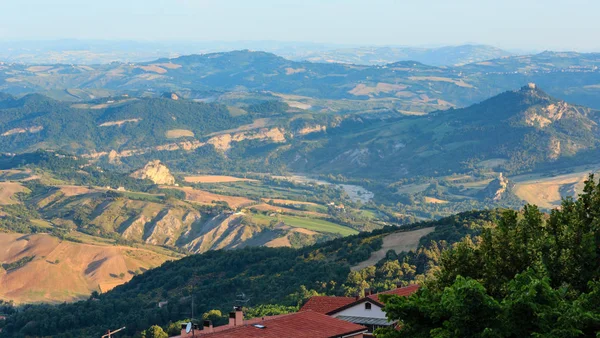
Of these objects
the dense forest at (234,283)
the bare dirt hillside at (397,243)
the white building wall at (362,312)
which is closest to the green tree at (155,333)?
the dense forest at (234,283)

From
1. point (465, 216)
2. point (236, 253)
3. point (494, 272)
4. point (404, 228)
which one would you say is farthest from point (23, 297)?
point (494, 272)

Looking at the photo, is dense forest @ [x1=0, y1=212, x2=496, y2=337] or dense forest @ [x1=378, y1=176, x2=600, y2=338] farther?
dense forest @ [x1=0, y1=212, x2=496, y2=337]

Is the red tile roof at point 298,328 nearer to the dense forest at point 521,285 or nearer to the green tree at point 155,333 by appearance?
the dense forest at point 521,285

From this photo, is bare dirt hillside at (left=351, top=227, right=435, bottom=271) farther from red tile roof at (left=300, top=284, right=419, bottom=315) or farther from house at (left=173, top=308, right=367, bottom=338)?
house at (left=173, top=308, right=367, bottom=338)

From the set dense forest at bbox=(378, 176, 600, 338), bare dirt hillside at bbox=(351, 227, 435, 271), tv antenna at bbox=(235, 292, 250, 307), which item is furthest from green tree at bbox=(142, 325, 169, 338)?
dense forest at bbox=(378, 176, 600, 338)

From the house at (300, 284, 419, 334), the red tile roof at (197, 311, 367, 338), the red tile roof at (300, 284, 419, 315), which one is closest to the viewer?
the red tile roof at (197, 311, 367, 338)

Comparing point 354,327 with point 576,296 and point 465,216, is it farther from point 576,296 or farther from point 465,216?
point 465,216
